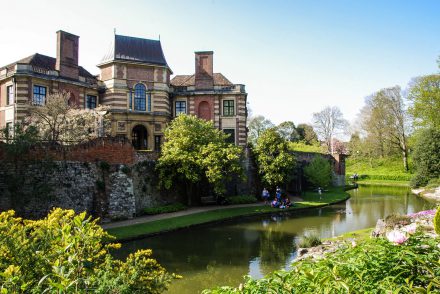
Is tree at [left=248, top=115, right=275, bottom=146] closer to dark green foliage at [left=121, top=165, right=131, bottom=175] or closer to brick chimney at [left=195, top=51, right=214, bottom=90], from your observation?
brick chimney at [left=195, top=51, right=214, bottom=90]

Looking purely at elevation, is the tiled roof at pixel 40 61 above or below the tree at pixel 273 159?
above

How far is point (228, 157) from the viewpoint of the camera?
25172mm

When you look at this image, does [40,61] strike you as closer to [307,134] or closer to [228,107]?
[228,107]

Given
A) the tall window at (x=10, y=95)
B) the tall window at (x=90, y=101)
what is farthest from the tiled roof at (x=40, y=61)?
the tall window at (x=90, y=101)

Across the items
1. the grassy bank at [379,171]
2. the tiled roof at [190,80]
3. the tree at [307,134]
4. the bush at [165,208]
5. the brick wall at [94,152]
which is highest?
the tiled roof at [190,80]

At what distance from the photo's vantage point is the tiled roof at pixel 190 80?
36.5 metres

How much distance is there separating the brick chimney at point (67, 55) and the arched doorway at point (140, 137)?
22.8 feet

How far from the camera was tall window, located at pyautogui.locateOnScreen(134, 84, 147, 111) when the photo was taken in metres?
33.1

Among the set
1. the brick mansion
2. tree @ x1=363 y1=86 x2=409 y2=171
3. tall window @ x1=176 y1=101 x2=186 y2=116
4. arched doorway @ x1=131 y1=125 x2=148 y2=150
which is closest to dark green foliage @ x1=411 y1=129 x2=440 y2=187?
tree @ x1=363 y1=86 x2=409 y2=171

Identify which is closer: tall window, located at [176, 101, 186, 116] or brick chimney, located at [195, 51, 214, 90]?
brick chimney, located at [195, 51, 214, 90]

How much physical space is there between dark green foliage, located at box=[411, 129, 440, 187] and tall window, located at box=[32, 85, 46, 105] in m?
38.6

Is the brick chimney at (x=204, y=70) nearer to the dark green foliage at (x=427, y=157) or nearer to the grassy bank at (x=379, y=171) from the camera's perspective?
the dark green foliage at (x=427, y=157)

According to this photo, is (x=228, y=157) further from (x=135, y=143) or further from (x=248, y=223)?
(x=135, y=143)

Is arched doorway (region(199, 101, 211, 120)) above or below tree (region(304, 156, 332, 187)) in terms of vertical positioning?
above
